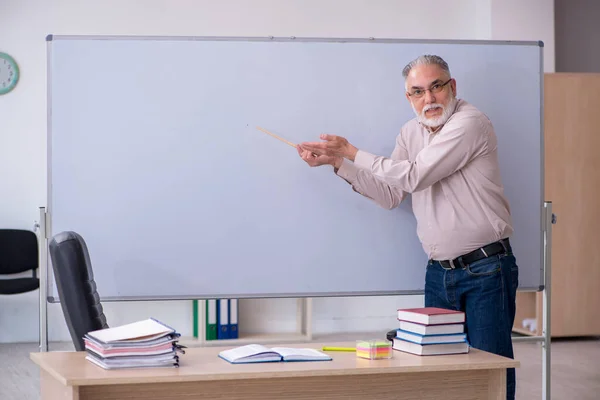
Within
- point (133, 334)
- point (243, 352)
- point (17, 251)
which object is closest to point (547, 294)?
point (243, 352)

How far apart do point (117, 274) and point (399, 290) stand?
122 centimetres

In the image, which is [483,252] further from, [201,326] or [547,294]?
[201,326]

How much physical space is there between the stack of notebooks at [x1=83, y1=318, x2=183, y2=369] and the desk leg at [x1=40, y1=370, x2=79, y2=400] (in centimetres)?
11

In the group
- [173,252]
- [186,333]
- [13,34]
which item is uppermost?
[13,34]

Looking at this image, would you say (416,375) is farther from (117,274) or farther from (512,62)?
(512,62)

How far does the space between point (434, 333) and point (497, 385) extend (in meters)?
0.23

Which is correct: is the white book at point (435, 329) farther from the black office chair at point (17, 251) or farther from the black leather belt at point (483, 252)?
the black office chair at point (17, 251)

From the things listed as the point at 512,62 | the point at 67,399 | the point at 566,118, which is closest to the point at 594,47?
the point at 566,118

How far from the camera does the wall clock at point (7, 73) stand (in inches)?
224

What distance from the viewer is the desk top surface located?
1967 millimetres

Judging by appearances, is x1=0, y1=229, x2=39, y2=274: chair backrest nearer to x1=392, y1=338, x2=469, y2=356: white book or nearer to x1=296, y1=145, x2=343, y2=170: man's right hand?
x1=296, y1=145, x2=343, y2=170: man's right hand

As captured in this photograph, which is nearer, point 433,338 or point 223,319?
point 433,338

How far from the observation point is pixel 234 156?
334 cm

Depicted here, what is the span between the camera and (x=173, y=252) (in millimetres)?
3301
